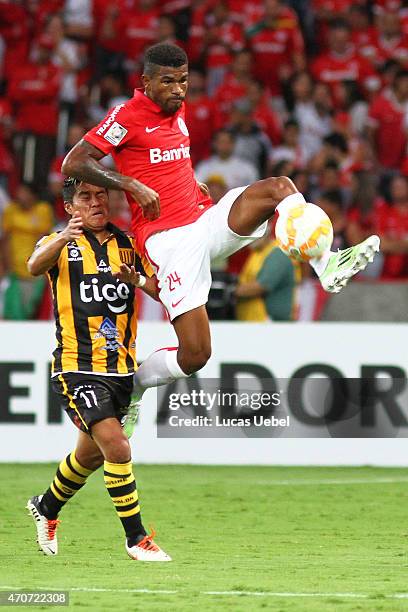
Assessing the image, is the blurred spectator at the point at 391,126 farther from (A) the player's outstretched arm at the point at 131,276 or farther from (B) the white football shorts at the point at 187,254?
(A) the player's outstretched arm at the point at 131,276

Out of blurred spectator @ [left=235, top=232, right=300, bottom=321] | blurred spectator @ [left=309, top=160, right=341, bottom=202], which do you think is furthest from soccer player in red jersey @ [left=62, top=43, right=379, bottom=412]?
blurred spectator @ [left=309, top=160, right=341, bottom=202]

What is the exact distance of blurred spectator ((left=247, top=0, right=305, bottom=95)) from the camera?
18406 millimetres

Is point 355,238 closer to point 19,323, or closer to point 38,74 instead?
point 19,323

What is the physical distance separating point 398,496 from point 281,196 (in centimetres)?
414

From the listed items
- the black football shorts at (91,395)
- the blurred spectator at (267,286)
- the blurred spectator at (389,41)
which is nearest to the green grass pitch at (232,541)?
the black football shorts at (91,395)

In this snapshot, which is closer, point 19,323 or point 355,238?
point 19,323

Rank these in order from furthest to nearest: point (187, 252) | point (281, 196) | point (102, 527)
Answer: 1. point (102, 527)
2. point (187, 252)
3. point (281, 196)

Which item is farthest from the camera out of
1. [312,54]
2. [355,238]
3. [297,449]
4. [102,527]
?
[312,54]

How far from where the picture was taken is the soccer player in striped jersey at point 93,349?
7371mm

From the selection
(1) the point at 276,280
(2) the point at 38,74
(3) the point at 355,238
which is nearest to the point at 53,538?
(1) the point at 276,280

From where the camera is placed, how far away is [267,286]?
43.9ft

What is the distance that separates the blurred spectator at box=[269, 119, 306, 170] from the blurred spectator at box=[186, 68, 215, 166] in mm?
910

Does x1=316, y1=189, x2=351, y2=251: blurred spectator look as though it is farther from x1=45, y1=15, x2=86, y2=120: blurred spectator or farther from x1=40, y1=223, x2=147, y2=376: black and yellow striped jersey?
x1=40, y1=223, x2=147, y2=376: black and yellow striped jersey

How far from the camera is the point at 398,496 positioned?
10.8 m
